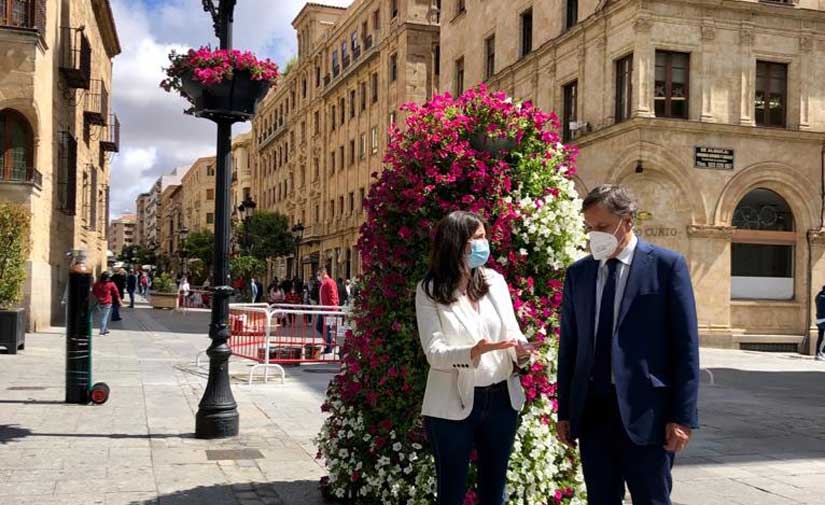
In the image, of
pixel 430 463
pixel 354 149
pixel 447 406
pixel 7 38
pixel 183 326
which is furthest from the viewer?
pixel 354 149

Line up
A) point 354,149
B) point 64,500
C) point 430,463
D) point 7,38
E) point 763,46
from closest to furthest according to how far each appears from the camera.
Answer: point 430,463, point 64,500, point 7,38, point 763,46, point 354,149

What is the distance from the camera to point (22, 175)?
20359 millimetres

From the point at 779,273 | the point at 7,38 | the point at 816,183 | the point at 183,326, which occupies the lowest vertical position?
the point at 183,326

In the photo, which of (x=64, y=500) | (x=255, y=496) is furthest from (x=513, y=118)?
(x=64, y=500)

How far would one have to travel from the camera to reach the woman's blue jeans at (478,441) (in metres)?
3.62

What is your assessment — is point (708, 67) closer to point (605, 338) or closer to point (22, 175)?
point (22, 175)

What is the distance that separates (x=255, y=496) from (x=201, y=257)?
231 feet

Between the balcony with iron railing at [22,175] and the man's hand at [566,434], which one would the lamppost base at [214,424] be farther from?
the balcony with iron railing at [22,175]

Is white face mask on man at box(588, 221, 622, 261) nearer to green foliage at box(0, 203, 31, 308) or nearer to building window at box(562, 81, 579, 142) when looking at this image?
green foliage at box(0, 203, 31, 308)

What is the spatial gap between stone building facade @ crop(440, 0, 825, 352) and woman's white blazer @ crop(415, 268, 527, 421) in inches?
775

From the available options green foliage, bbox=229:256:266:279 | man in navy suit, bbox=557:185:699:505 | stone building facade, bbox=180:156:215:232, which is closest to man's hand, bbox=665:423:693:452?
man in navy suit, bbox=557:185:699:505

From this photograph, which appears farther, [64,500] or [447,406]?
[64,500]

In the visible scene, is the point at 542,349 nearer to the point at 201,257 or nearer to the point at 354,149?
the point at 354,149

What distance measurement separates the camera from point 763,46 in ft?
75.6
